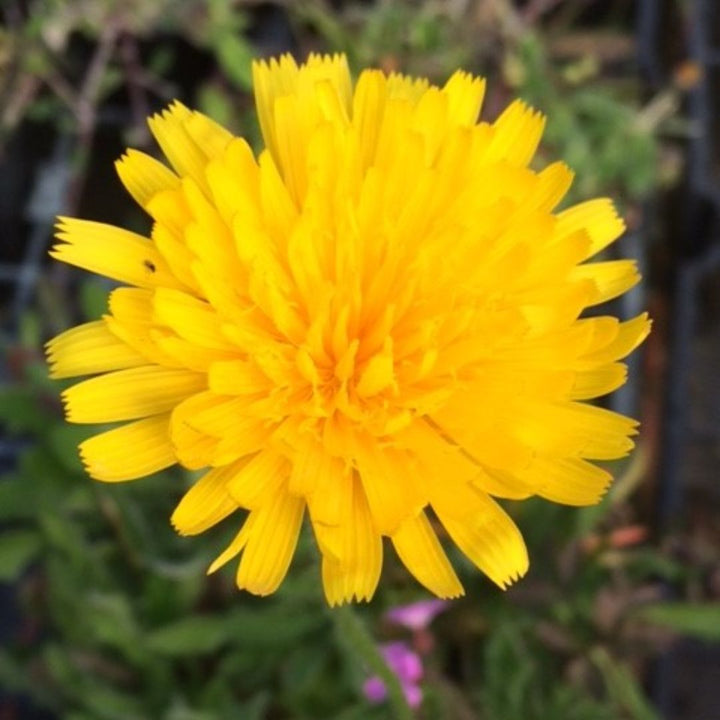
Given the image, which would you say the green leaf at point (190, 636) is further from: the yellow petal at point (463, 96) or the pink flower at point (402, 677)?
the yellow petal at point (463, 96)

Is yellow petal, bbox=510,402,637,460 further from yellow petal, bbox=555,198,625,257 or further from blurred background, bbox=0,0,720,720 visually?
blurred background, bbox=0,0,720,720

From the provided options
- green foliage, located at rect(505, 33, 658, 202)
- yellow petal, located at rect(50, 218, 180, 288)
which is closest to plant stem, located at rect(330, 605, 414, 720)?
yellow petal, located at rect(50, 218, 180, 288)

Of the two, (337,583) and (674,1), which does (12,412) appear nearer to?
(337,583)

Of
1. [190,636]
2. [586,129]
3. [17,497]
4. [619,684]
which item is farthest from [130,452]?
[586,129]

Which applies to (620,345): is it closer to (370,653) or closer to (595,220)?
(595,220)

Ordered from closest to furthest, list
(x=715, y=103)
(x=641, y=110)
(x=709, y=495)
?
(x=641, y=110) < (x=709, y=495) < (x=715, y=103)

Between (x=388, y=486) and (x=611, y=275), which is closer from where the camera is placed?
A: (x=388, y=486)

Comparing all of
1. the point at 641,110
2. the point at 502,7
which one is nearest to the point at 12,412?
the point at 502,7
